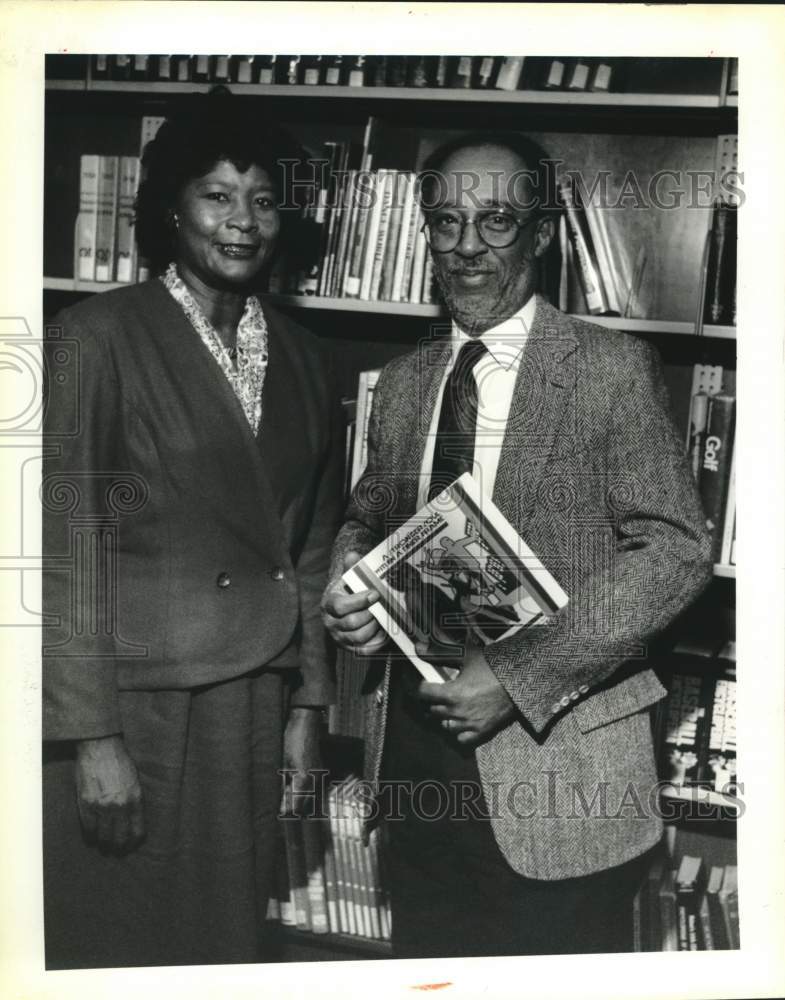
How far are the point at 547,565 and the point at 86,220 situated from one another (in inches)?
39.8

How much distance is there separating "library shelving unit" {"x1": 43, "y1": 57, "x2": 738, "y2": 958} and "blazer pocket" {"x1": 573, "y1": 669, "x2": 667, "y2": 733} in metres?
0.22

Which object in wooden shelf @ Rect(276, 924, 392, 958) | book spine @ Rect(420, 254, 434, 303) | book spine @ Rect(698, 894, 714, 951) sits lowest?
wooden shelf @ Rect(276, 924, 392, 958)

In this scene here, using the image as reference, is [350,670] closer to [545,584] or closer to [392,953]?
[545,584]

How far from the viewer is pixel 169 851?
177 centimetres

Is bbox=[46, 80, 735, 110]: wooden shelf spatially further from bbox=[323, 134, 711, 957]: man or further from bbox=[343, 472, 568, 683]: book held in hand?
bbox=[343, 472, 568, 683]: book held in hand

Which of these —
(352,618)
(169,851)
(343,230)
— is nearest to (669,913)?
(352,618)

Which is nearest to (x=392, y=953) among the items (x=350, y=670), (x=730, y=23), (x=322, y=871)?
(x=322, y=871)

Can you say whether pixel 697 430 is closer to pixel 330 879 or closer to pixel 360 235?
pixel 360 235

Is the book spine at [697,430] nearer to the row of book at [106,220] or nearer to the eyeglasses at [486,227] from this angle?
the eyeglasses at [486,227]

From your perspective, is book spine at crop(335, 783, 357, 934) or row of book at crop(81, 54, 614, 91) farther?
book spine at crop(335, 783, 357, 934)

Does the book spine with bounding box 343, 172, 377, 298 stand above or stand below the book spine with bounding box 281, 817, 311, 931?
above

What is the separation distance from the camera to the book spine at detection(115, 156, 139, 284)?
1804mm

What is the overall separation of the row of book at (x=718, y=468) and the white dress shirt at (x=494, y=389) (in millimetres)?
349

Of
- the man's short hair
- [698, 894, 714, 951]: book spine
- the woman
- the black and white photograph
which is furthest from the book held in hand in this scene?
[698, 894, 714, 951]: book spine
